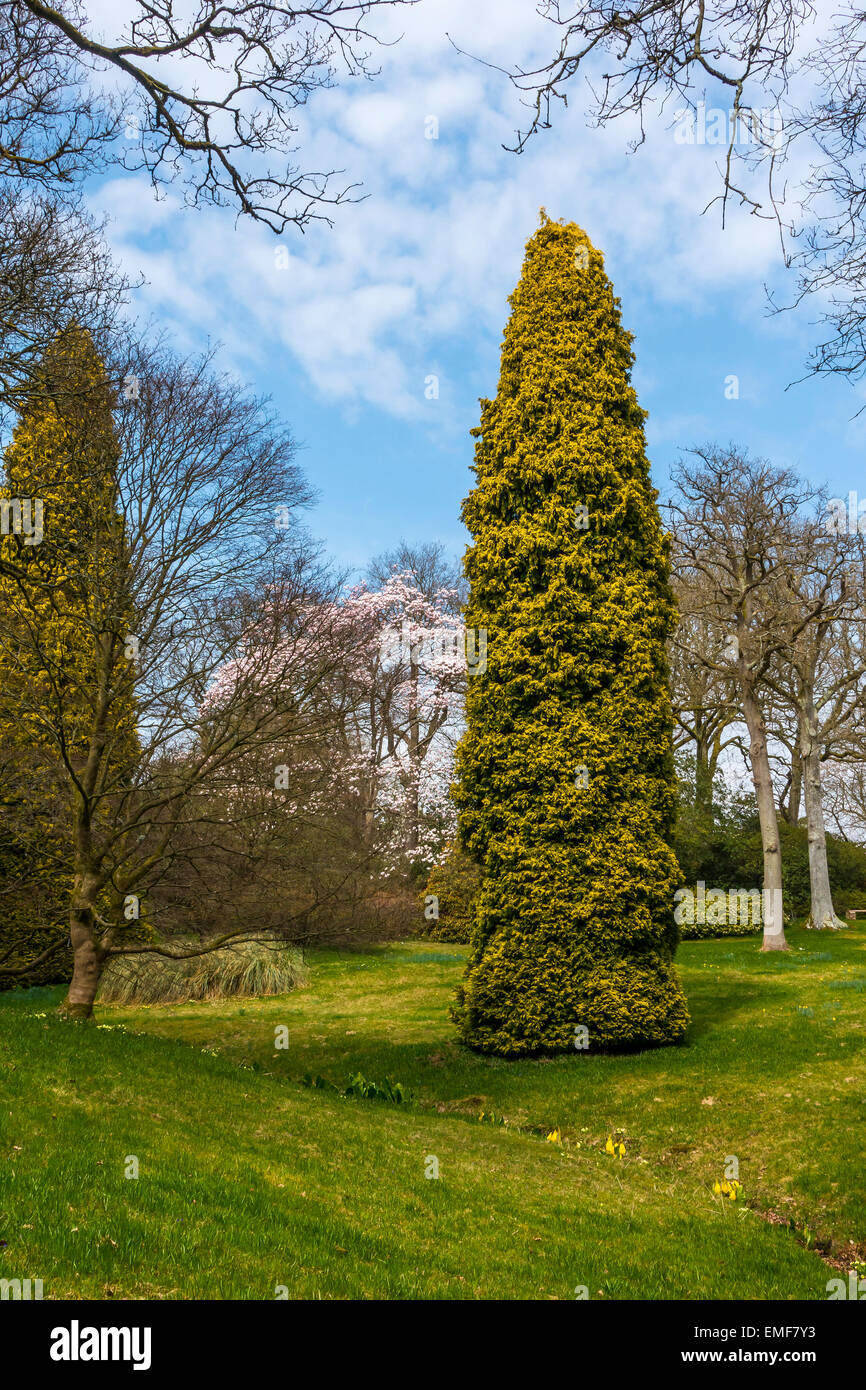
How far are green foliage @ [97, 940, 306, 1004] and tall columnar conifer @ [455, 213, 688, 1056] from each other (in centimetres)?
632

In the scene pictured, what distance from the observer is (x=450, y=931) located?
2234 centimetres

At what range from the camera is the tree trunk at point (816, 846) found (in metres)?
23.1

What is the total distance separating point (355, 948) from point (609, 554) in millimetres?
13333

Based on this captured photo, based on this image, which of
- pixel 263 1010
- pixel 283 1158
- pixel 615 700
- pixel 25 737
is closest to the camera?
pixel 283 1158

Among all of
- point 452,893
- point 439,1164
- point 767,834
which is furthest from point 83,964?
point 767,834

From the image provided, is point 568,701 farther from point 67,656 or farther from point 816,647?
point 816,647

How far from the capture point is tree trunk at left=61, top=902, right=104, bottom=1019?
408 inches

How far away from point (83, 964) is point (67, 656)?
12.7ft

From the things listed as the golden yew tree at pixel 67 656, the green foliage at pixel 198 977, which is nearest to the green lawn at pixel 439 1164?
the golden yew tree at pixel 67 656

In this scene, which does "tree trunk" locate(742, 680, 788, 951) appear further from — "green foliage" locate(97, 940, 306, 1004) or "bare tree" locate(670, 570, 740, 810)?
"green foliage" locate(97, 940, 306, 1004)

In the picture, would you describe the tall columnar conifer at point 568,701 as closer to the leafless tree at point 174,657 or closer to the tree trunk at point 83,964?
the leafless tree at point 174,657

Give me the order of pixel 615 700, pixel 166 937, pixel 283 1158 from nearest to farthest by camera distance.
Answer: pixel 283 1158 < pixel 615 700 < pixel 166 937
